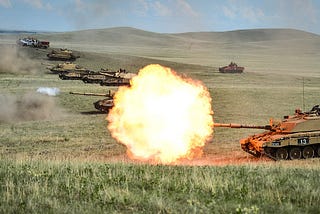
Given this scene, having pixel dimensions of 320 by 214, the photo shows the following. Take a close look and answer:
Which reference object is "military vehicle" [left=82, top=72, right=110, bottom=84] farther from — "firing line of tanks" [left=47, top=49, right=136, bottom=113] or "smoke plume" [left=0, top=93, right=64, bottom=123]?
"smoke plume" [left=0, top=93, right=64, bottom=123]

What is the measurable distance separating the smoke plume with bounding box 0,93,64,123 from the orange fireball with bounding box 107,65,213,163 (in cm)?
1447

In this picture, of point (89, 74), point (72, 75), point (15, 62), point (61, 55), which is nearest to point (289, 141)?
point (89, 74)

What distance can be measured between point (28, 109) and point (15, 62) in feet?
117

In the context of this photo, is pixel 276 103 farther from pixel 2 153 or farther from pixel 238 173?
pixel 238 173

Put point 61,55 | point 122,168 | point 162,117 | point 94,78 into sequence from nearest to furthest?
1. point 122,168
2. point 162,117
3. point 94,78
4. point 61,55

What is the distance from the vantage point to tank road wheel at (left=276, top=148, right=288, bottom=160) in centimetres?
2164

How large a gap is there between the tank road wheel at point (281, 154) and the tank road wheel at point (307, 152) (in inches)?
37.6

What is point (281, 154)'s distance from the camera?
2170 centimetres

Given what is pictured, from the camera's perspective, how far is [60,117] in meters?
35.3

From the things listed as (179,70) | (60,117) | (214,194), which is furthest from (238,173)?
(179,70)

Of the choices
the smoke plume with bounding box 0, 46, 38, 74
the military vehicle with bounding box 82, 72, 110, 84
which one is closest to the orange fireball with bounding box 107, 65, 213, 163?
the military vehicle with bounding box 82, 72, 110, 84

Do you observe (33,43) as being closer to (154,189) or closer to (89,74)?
(89,74)

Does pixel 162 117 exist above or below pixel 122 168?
above

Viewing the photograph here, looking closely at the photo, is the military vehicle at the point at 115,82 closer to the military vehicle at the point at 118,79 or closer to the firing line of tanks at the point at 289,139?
the military vehicle at the point at 118,79
